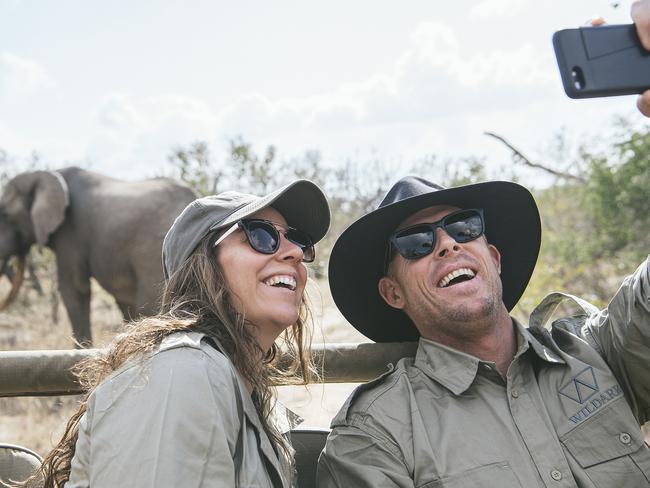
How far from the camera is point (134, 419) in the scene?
1663 millimetres

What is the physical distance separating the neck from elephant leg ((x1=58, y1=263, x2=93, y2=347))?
6.85 m

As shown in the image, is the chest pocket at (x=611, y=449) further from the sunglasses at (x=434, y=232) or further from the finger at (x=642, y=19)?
the finger at (x=642, y=19)

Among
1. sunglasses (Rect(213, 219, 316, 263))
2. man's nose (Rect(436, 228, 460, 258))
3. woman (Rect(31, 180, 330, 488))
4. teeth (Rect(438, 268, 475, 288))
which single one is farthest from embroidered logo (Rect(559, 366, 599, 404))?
sunglasses (Rect(213, 219, 316, 263))

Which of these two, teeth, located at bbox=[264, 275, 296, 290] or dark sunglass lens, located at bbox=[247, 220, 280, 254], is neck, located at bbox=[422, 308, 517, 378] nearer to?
teeth, located at bbox=[264, 275, 296, 290]

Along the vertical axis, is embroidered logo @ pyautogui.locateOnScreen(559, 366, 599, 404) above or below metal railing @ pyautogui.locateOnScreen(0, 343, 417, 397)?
below

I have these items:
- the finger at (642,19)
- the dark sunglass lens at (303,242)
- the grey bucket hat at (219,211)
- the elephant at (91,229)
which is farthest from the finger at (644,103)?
the elephant at (91,229)

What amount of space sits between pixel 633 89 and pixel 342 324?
8050mm

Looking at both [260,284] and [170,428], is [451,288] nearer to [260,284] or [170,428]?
[260,284]

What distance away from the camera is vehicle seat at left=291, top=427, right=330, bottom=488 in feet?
8.47

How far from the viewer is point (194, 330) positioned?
208 cm

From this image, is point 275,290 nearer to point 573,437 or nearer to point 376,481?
point 376,481

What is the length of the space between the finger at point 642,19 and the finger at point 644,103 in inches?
4.2

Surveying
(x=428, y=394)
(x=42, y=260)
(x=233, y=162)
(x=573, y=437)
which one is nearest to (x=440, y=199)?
(x=428, y=394)

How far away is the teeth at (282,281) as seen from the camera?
2.33 m
